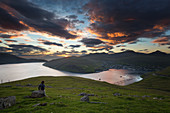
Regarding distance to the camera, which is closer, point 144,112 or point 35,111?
point 35,111

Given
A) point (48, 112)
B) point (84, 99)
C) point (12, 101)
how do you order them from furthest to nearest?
point (84, 99)
point (12, 101)
point (48, 112)

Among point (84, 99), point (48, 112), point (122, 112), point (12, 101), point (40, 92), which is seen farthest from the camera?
point (40, 92)

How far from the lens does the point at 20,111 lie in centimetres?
1455

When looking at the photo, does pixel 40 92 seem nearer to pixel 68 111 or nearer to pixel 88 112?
pixel 68 111

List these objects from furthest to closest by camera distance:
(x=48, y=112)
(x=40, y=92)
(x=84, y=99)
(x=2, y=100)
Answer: (x=40, y=92) < (x=84, y=99) < (x=2, y=100) < (x=48, y=112)

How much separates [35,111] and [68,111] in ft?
18.6

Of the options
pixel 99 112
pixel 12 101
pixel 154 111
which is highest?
pixel 12 101

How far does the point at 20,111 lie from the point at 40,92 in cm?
825

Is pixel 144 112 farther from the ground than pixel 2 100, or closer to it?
closer to it

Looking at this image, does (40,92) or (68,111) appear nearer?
(68,111)

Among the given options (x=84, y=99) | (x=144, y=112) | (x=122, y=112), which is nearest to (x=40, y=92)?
(x=84, y=99)

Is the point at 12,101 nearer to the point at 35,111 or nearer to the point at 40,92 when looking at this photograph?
the point at 40,92

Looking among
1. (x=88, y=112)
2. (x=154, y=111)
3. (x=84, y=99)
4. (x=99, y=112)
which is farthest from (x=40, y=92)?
(x=154, y=111)

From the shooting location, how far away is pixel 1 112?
14172mm
